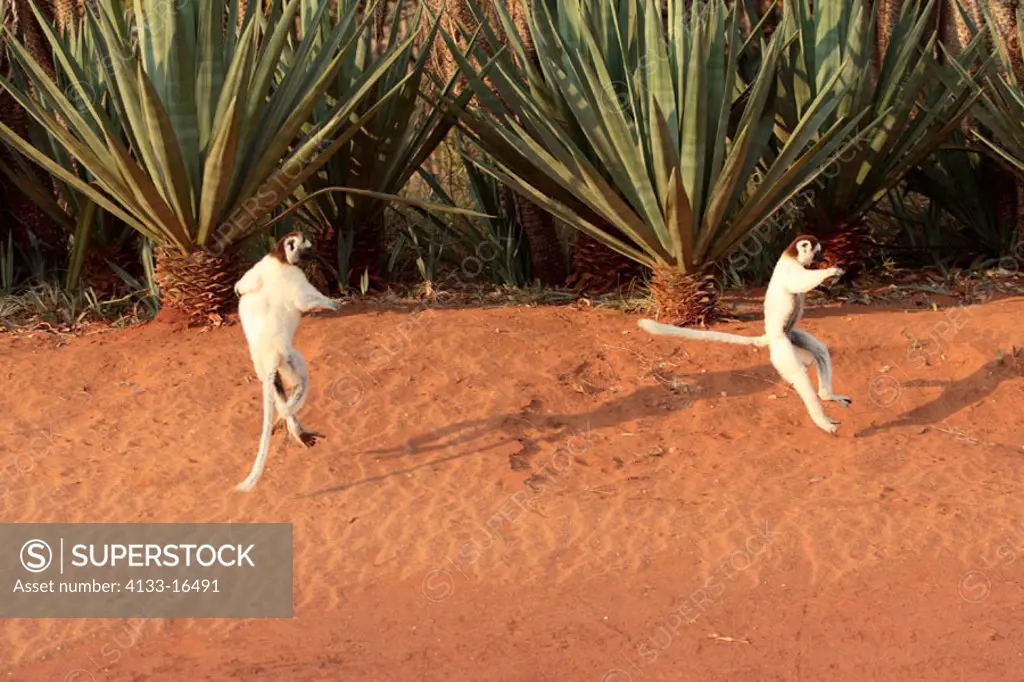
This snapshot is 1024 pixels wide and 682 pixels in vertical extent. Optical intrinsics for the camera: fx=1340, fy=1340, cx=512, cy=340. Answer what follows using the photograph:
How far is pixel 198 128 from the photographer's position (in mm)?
7742

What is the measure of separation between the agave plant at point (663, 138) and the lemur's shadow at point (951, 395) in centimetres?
133

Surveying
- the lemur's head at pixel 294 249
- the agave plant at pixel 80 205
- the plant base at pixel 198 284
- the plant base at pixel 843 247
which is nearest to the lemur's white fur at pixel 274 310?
the lemur's head at pixel 294 249

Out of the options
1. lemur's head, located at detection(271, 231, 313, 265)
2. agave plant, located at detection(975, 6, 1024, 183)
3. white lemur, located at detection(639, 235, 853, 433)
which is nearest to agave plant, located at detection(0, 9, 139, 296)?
lemur's head, located at detection(271, 231, 313, 265)

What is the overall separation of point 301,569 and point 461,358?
2.06 metres

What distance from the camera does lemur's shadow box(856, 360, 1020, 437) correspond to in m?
6.90

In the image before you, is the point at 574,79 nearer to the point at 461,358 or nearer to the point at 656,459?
the point at 461,358

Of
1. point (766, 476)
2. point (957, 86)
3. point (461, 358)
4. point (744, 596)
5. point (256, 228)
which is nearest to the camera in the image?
point (744, 596)

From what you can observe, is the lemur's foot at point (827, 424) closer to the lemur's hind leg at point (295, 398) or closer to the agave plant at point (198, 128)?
the lemur's hind leg at point (295, 398)

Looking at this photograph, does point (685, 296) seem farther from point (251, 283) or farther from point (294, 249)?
point (251, 283)

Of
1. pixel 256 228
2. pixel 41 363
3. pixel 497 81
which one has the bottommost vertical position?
pixel 41 363

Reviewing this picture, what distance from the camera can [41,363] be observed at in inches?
302

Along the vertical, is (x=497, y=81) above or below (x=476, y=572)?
above

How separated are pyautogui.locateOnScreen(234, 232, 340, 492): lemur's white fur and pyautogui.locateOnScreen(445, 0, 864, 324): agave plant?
1859 mm

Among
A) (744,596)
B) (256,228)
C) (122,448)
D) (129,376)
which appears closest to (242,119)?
(256,228)
